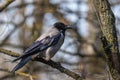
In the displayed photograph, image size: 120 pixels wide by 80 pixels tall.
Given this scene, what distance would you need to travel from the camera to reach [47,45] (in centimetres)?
708

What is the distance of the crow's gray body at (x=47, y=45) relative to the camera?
646 centimetres

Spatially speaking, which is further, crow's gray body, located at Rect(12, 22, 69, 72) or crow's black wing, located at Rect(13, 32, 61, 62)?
crow's black wing, located at Rect(13, 32, 61, 62)

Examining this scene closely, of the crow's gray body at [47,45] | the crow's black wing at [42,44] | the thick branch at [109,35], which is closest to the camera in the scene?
the thick branch at [109,35]

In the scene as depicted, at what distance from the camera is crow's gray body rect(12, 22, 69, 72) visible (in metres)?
6.46

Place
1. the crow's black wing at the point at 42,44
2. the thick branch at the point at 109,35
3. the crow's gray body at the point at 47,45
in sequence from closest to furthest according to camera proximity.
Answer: the thick branch at the point at 109,35 → the crow's gray body at the point at 47,45 → the crow's black wing at the point at 42,44

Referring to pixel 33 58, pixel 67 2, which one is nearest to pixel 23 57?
pixel 33 58

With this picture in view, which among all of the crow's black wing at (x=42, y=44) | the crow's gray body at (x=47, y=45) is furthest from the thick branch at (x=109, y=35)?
the crow's black wing at (x=42, y=44)

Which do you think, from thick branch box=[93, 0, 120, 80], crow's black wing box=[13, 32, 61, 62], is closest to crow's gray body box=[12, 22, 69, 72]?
crow's black wing box=[13, 32, 61, 62]

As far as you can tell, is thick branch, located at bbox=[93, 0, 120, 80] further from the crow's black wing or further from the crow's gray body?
the crow's black wing

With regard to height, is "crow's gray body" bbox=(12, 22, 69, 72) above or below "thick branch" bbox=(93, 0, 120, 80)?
below

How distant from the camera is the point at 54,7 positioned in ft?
41.1

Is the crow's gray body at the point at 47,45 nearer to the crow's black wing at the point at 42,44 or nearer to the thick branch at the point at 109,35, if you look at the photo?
the crow's black wing at the point at 42,44

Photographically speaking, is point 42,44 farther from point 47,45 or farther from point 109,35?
point 109,35

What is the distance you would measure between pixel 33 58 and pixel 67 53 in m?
4.48
